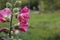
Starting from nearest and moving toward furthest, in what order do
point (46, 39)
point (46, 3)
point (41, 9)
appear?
point (46, 39) → point (41, 9) → point (46, 3)

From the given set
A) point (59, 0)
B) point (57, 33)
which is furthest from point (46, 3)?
point (57, 33)

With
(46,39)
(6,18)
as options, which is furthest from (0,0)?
(46,39)

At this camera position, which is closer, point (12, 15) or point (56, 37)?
point (12, 15)

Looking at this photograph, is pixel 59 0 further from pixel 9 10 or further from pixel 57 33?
pixel 9 10

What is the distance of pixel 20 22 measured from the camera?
1.63 metres

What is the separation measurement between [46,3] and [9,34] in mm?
27307

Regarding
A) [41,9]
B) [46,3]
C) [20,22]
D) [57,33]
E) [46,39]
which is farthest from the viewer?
[46,3]

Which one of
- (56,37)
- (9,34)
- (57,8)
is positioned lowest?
(57,8)

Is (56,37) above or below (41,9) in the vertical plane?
above

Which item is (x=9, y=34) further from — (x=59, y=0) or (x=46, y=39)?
(x=59, y=0)

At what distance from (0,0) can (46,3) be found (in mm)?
26770

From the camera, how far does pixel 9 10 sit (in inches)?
65.9

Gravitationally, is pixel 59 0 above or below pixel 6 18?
below

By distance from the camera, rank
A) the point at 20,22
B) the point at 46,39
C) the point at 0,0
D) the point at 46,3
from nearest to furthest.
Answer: the point at 20,22 → the point at 0,0 → the point at 46,39 → the point at 46,3
